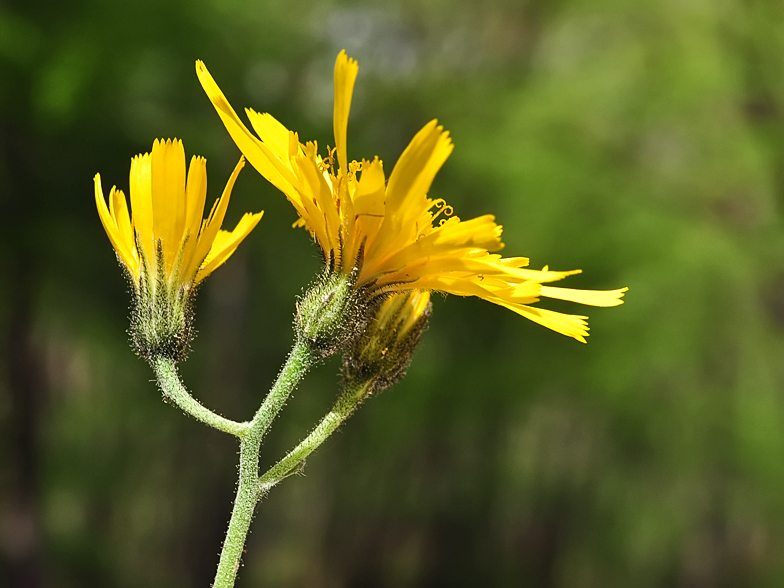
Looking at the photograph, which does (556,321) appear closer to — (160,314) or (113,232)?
(160,314)

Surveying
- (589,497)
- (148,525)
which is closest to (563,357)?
(589,497)

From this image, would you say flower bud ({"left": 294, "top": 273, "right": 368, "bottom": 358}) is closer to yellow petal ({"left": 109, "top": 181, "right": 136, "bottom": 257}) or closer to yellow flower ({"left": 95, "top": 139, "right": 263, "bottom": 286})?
yellow flower ({"left": 95, "top": 139, "right": 263, "bottom": 286})

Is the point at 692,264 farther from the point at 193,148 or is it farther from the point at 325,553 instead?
the point at 325,553

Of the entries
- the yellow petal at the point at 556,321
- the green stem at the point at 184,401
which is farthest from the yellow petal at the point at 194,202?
the yellow petal at the point at 556,321

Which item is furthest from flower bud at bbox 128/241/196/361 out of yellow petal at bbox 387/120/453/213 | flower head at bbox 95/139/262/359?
yellow petal at bbox 387/120/453/213

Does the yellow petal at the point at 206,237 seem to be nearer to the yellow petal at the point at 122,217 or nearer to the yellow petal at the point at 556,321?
the yellow petal at the point at 122,217
